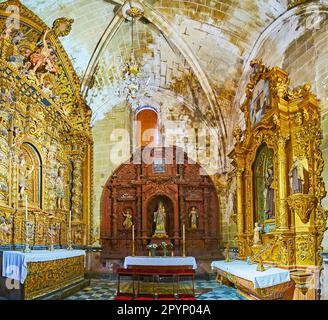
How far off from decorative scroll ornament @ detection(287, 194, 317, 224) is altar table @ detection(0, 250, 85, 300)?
14.8ft

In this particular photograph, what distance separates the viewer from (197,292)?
961 centimetres

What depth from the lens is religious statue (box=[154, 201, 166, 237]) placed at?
12.8 meters

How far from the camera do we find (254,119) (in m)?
9.27

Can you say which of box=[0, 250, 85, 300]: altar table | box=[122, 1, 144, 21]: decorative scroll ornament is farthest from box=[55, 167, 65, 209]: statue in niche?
box=[122, 1, 144, 21]: decorative scroll ornament

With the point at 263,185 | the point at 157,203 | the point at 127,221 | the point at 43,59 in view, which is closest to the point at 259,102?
the point at 263,185

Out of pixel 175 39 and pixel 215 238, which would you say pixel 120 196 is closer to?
pixel 215 238

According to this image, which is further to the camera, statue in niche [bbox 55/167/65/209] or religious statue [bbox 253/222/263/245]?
statue in niche [bbox 55/167/65/209]

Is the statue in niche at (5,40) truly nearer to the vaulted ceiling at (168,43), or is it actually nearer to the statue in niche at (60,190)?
the vaulted ceiling at (168,43)

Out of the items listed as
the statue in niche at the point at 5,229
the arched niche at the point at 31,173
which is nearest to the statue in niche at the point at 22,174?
the arched niche at the point at 31,173

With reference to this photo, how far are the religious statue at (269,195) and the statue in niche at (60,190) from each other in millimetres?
5164

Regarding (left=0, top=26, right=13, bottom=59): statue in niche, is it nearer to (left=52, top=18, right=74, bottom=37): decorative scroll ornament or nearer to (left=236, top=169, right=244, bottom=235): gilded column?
(left=52, top=18, right=74, bottom=37): decorative scroll ornament

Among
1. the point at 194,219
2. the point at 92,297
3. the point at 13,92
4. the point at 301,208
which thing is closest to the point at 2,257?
the point at 92,297

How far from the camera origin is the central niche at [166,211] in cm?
1303
